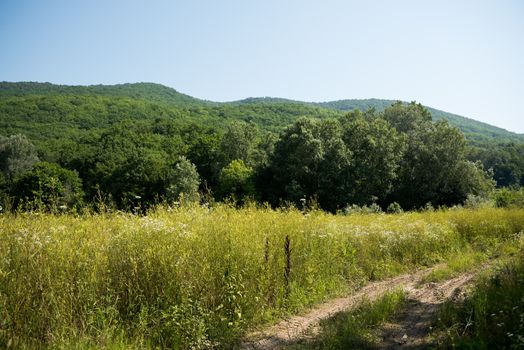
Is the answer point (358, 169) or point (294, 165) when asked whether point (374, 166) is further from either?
point (294, 165)

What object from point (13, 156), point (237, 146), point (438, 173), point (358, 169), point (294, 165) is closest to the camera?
point (438, 173)

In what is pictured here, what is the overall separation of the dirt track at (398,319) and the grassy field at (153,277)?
327 mm

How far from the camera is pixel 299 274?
7965 millimetres

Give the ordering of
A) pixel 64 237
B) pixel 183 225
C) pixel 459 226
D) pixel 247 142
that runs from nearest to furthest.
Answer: pixel 64 237 → pixel 183 225 → pixel 459 226 → pixel 247 142

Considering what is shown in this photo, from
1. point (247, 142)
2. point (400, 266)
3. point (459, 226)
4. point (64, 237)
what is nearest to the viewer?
point (64, 237)

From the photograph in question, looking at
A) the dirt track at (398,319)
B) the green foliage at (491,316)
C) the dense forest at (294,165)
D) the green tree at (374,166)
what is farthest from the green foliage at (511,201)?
the green tree at (374,166)

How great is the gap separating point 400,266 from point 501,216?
6570mm

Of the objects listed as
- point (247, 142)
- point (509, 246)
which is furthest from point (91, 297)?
point (247, 142)

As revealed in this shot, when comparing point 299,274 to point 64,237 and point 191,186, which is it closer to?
point 64,237

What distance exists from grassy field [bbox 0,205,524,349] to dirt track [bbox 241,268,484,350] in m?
0.33

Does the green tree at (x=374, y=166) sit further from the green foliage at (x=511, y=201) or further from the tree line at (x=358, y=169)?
the green foliage at (x=511, y=201)

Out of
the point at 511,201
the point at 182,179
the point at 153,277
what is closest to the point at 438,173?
the point at 511,201

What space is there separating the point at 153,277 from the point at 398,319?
173 inches

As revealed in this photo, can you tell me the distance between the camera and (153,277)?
5.73 metres
